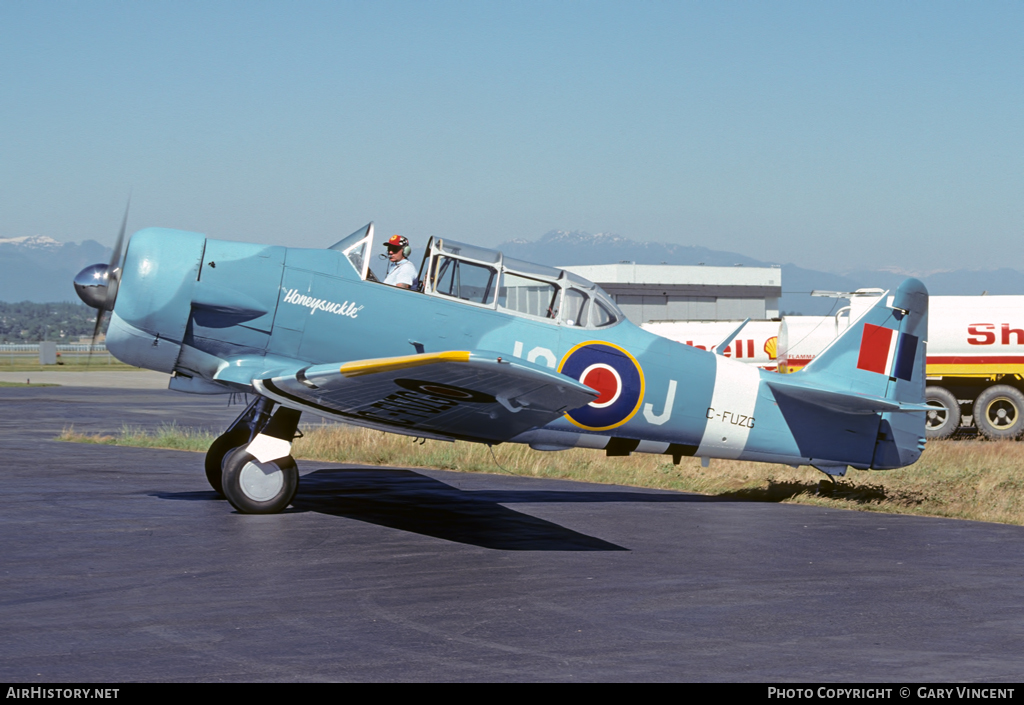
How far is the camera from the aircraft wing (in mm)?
7719

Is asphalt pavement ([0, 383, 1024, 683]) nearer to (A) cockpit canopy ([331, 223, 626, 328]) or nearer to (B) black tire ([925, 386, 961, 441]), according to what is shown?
(A) cockpit canopy ([331, 223, 626, 328])

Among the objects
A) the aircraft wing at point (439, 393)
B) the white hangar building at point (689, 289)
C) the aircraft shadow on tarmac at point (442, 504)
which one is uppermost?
the white hangar building at point (689, 289)

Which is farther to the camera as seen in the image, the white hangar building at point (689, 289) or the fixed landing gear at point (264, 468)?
the white hangar building at point (689, 289)

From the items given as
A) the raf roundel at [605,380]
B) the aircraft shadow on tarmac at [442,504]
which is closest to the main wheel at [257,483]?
the aircraft shadow on tarmac at [442,504]

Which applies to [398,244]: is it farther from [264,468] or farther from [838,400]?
[838,400]

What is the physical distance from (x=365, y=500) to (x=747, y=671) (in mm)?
6953

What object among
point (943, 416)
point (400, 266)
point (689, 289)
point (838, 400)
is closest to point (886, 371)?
point (838, 400)

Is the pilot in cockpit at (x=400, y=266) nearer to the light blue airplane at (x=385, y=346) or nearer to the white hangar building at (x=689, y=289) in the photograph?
the light blue airplane at (x=385, y=346)

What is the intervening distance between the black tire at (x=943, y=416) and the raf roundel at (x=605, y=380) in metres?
15.5

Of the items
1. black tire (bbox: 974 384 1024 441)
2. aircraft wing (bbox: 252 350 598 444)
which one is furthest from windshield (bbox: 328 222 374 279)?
black tire (bbox: 974 384 1024 441)

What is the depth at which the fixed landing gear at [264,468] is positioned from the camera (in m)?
9.97

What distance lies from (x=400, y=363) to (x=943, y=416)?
63.8ft

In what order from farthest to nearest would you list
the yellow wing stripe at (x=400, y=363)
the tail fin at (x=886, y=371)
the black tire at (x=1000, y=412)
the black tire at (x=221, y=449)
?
1. the black tire at (x=1000, y=412)
2. the tail fin at (x=886, y=371)
3. the black tire at (x=221, y=449)
4. the yellow wing stripe at (x=400, y=363)
